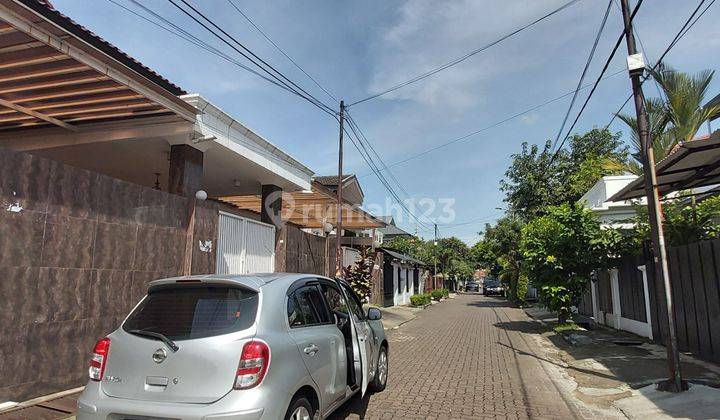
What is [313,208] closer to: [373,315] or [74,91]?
[74,91]

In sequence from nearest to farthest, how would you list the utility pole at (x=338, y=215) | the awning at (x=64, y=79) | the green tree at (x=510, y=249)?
the awning at (x=64, y=79) < the utility pole at (x=338, y=215) < the green tree at (x=510, y=249)

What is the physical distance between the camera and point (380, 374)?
6.26 m

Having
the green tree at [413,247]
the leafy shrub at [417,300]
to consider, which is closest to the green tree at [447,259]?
the green tree at [413,247]

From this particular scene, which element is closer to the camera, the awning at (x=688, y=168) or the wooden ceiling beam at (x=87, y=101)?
the awning at (x=688, y=168)

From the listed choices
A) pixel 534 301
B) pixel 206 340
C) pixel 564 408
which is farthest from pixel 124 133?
pixel 534 301

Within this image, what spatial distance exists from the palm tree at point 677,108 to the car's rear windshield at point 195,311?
33.3 ft

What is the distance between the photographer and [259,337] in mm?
3322

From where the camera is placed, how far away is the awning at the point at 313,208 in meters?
14.2

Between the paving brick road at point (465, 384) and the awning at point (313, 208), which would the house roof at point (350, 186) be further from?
the paving brick road at point (465, 384)

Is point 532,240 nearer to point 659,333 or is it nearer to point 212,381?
point 659,333

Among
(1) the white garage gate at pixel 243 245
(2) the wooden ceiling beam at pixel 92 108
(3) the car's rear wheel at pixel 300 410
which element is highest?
(2) the wooden ceiling beam at pixel 92 108

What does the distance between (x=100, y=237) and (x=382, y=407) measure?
437cm

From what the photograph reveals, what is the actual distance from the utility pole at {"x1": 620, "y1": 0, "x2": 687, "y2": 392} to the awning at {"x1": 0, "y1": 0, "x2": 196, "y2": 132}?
6805 millimetres

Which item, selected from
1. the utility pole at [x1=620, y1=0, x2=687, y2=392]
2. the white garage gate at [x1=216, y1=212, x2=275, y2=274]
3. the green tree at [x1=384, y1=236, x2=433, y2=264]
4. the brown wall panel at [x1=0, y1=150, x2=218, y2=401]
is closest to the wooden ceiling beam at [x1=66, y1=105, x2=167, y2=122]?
the brown wall panel at [x1=0, y1=150, x2=218, y2=401]
